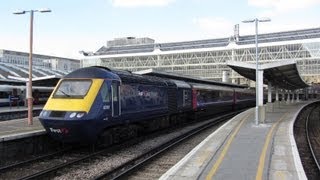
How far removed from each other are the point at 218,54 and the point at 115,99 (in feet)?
377

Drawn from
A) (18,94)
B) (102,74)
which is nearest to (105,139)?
(102,74)

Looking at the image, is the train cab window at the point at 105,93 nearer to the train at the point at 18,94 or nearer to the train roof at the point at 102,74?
the train roof at the point at 102,74

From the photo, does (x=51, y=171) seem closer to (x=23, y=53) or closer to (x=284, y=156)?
(x=284, y=156)

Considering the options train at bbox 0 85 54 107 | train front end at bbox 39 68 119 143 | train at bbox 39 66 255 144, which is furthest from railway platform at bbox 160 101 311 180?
train at bbox 0 85 54 107

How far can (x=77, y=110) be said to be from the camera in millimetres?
15375

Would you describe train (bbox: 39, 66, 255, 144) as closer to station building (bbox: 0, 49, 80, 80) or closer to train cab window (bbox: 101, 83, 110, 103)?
train cab window (bbox: 101, 83, 110, 103)

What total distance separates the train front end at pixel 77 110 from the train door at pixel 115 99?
520 millimetres

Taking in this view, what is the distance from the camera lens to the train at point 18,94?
146 ft

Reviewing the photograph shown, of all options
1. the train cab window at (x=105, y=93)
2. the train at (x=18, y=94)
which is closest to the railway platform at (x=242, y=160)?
the train cab window at (x=105, y=93)

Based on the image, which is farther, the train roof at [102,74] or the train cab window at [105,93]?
the train roof at [102,74]

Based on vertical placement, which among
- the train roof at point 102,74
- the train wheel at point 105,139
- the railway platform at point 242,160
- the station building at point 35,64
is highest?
the station building at point 35,64

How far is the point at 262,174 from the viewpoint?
36.3 feet

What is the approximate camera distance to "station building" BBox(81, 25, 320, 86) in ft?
382

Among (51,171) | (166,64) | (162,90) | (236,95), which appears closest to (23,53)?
(166,64)
